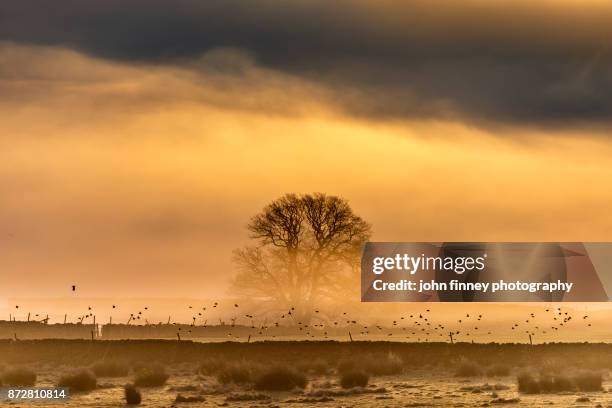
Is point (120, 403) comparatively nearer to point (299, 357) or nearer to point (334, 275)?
point (299, 357)

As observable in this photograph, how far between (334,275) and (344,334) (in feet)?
17.6

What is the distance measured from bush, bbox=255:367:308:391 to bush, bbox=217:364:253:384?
6.59 ft

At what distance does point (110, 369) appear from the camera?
6519 centimetres

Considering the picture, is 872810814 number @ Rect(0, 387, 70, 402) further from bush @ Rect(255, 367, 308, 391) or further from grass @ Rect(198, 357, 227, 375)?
grass @ Rect(198, 357, 227, 375)

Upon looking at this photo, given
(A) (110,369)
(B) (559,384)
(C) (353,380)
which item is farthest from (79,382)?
(B) (559,384)

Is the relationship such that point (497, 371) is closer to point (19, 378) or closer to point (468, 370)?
point (468, 370)

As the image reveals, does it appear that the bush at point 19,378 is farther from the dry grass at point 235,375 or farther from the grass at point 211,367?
the grass at point 211,367

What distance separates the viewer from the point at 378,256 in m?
90.1

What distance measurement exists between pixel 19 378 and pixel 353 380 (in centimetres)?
1671

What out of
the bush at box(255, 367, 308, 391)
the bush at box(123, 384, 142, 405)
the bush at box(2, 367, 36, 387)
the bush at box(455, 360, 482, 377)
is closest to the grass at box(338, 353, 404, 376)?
the bush at box(455, 360, 482, 377)

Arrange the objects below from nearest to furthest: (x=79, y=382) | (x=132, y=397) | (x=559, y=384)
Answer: (x=132, y=397) < (x=559, y=384) < (x=79, y=382)

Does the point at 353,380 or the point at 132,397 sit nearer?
the point at 132,397

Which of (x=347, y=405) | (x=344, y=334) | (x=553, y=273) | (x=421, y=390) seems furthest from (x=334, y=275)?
(x=347, y=405)

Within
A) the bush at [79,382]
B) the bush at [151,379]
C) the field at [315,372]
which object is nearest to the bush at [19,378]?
the field at [315,372]
